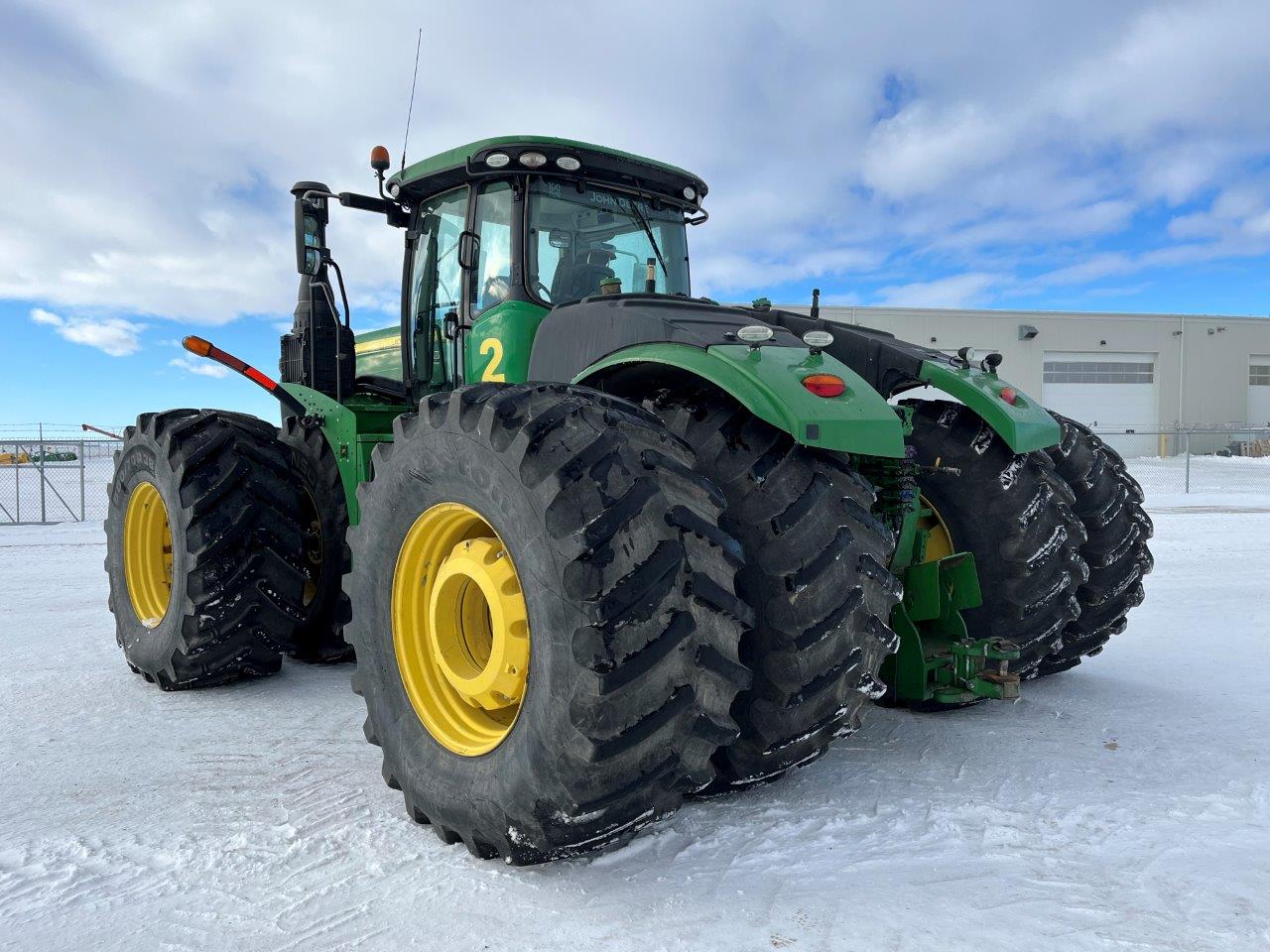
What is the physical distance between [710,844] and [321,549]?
3.23 meters

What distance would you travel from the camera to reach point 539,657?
2.49 metres

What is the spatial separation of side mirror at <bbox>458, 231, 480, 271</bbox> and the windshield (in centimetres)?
28

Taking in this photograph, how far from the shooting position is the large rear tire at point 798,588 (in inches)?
106

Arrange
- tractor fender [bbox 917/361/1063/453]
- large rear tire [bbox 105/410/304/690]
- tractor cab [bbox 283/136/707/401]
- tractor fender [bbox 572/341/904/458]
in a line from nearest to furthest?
tractor fender [bbox 572/341/904/458] < tractor fender [bbox 917/361/1063/453] < tractor cab [bbox 283/136/707/401] < large rear tire [bbox 105/410/304/690]

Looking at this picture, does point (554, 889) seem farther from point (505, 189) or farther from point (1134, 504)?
point (1134, 504)

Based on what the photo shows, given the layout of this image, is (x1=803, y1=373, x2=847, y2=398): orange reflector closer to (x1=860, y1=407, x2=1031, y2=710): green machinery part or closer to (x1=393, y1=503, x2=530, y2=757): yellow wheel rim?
(x1=860, y1=407, x2=1031, y2=710): green machinery part

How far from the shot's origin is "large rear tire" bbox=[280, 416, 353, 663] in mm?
5172

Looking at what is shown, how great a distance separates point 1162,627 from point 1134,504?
6.77ft

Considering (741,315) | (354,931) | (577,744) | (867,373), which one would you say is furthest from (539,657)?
(867,373)

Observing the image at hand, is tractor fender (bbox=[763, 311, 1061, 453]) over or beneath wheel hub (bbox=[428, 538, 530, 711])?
over

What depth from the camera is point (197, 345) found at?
508 centimetres

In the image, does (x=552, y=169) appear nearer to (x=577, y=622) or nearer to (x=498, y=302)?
(x=498, y=302)

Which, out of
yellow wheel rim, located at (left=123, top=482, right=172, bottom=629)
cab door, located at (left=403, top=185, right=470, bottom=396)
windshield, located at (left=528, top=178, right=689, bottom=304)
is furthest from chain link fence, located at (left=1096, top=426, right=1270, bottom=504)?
yellow wheel rim, located at (left=123, top=482, right=172, bottom=629)

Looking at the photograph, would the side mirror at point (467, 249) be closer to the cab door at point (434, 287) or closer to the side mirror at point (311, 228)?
the cab door at point (434, 287)
